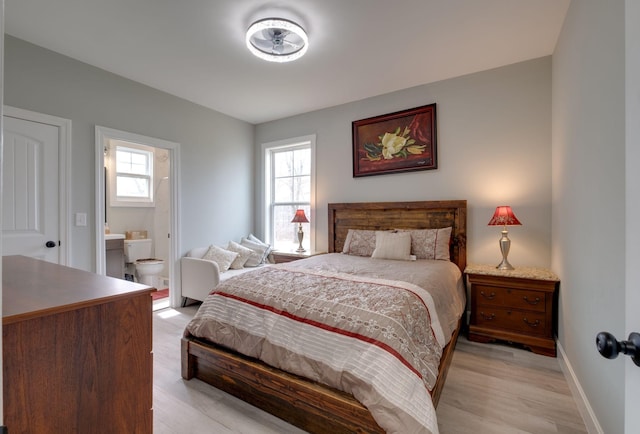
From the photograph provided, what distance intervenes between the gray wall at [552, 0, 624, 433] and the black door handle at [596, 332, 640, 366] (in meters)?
0.88

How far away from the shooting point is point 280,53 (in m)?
2.58

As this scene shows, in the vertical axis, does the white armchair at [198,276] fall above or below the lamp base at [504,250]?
below

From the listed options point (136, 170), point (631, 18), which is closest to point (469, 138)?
point (631, 18)

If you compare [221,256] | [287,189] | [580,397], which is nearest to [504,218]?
[580,397]

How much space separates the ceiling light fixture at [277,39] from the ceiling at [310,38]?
68 millimetres

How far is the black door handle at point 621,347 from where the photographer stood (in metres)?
0.60

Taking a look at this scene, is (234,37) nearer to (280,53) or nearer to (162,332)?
(280,53)

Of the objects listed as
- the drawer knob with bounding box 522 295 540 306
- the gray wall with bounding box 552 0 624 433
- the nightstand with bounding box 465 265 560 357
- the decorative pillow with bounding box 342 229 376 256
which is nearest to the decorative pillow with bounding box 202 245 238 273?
the decorative pillow with bounding box 342 229 376 256

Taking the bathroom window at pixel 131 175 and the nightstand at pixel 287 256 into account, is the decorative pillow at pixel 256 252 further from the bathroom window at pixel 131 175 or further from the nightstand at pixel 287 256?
the bathroom window at pixel 131 175

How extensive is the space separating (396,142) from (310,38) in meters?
1.60

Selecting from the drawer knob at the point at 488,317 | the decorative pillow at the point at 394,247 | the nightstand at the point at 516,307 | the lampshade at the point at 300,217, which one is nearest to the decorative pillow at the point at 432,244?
the decorative pillow at the point at 394,247

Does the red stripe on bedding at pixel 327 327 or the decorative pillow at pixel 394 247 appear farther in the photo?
the decorative pillow at pixel 394 247

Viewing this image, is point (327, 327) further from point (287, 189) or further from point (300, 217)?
point (287, 189)

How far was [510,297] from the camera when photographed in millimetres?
2605
